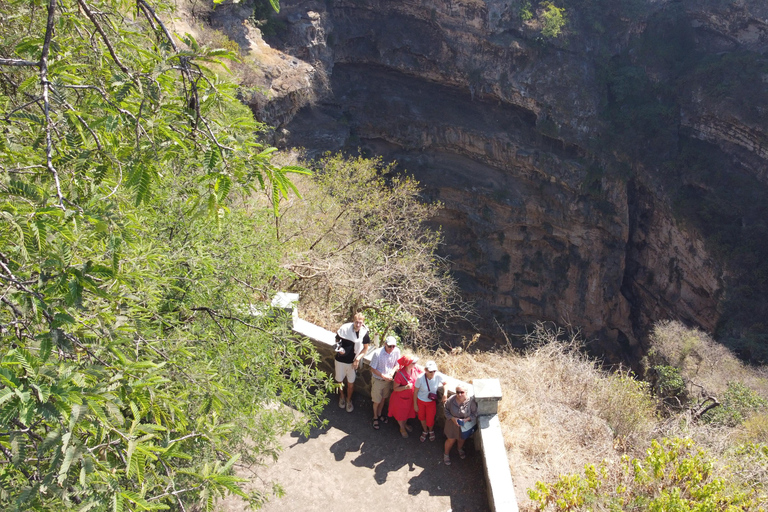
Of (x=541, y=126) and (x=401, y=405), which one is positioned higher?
(x=541, y=126)

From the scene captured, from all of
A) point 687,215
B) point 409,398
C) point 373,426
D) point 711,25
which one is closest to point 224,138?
point 409,398

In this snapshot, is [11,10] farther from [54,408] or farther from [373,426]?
[373,426]

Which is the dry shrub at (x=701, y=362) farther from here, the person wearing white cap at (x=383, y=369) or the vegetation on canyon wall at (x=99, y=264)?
the vegetation on canyon wall at (x=99, y=264)

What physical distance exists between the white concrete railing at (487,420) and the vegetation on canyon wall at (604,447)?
0.24m

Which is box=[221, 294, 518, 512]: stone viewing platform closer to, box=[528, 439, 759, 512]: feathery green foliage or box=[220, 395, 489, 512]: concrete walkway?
box=[220, 395, 489, 512]: concrete walkway

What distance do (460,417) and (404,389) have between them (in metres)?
0.59

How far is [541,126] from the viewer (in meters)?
23.2

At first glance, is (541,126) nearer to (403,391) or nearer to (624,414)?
(624,414)

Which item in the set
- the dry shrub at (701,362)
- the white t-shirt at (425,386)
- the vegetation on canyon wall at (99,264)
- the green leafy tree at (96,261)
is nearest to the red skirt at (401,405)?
the white t-shirt at (425,386)

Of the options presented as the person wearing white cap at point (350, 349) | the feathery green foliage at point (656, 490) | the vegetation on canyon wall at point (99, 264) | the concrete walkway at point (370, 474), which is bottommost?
the concrete walkway at point (370, 474)

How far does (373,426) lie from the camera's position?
5055 millimetres

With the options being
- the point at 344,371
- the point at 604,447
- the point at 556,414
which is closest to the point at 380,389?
the point at 344,371

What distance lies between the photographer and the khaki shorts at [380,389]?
4.88 meters

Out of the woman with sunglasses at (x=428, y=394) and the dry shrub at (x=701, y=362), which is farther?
the dry shrub at (x=701, y=362)
